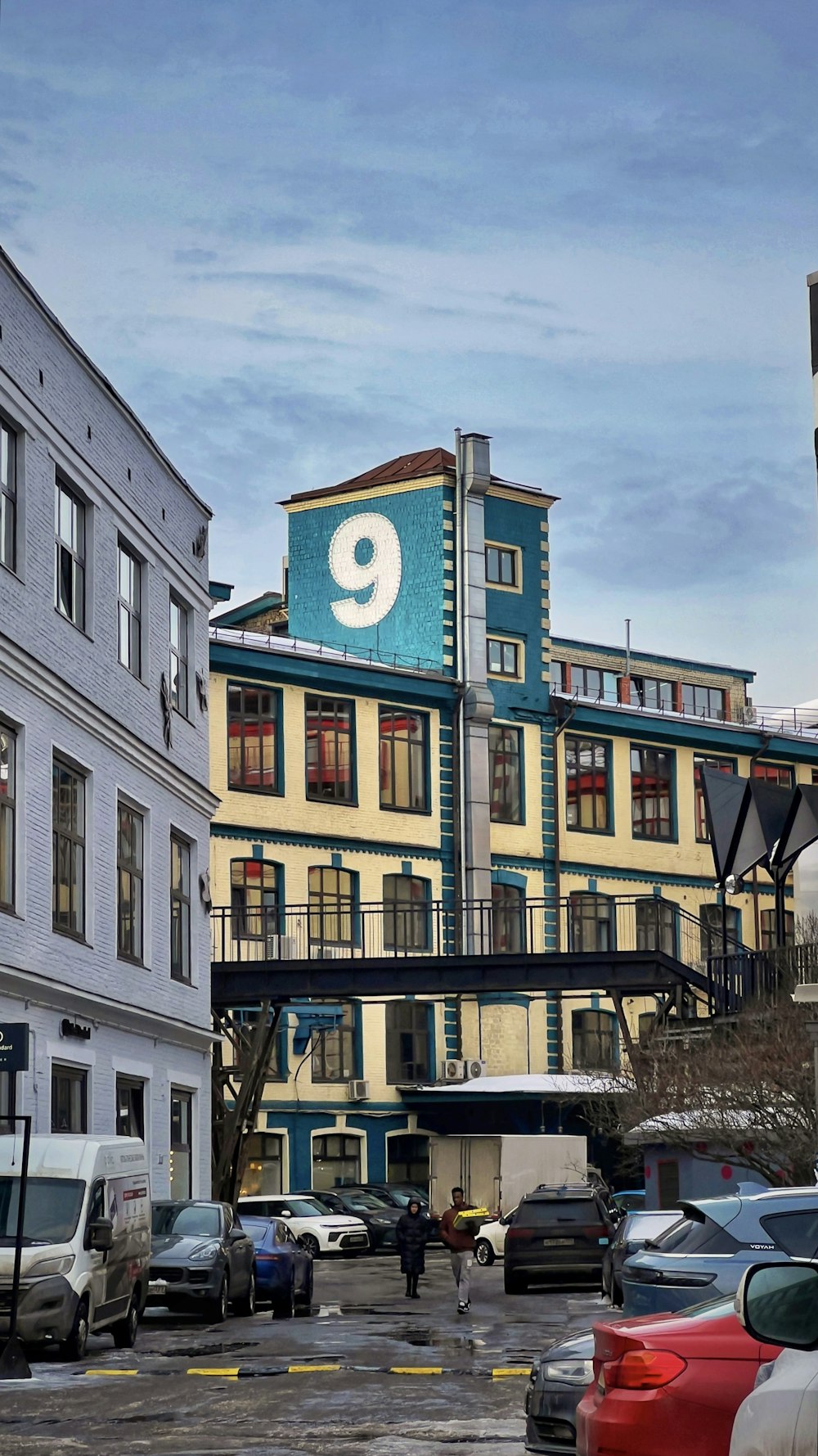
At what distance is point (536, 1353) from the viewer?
20672mm

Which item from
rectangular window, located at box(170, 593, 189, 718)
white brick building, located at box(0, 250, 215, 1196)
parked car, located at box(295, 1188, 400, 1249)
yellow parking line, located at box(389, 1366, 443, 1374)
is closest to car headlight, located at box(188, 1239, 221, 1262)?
white brick building, located at box(0, 250, 215, 1196)

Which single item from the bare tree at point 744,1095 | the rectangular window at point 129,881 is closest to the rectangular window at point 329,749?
the bare tree at point 744,1095

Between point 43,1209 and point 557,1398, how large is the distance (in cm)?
952

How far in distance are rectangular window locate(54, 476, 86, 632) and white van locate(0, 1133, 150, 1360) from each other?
9.18 meters

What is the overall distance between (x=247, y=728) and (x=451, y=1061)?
32.2ft

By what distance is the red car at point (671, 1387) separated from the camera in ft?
28.2

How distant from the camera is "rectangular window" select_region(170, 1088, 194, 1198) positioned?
3378 centimetres

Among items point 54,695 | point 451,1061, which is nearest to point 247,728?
point 451,1061

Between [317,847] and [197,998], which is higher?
[317,847]

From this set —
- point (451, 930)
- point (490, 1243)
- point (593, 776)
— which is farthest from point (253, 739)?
point (490, 1243)

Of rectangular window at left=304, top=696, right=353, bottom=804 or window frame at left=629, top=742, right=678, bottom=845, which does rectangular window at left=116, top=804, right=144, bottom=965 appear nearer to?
rectangular window at left=304, top=696, right=353, bottom=804

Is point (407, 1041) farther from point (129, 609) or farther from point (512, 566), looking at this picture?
point (129, 609)

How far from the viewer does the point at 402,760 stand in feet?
188

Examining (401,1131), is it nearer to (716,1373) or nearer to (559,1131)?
(559,1131)
